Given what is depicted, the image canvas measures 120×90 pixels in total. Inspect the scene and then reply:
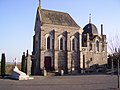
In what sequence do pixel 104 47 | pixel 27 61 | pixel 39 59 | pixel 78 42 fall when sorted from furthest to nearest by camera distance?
pixel 104 47, pixel 78 42, pixel 39 59, pixel 27 61

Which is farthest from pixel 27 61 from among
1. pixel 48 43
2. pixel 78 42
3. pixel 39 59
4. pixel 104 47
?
pixel 104 47

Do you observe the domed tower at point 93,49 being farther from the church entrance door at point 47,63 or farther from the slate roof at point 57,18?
the church entrance door at point 47,63

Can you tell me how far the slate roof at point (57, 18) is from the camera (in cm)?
4658

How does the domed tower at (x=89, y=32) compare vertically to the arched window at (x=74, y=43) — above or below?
above

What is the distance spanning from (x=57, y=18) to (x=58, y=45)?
21.0 ft

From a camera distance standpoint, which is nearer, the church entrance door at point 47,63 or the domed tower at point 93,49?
the church entrance door at point 47,63

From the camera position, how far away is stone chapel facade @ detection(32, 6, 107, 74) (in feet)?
148

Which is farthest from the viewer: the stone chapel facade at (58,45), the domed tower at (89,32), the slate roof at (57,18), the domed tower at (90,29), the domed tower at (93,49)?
the domed tower at (90,29)

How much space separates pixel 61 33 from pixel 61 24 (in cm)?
194

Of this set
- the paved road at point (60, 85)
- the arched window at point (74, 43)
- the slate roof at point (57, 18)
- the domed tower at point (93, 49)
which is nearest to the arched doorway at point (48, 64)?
the arched window at point (74, 43)

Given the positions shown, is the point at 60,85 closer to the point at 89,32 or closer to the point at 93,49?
the point at 93,49

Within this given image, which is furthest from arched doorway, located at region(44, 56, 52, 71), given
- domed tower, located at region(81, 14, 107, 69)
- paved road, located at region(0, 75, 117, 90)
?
paved road, located at region(0, 75, 117, 90)

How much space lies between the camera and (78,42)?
48.3 m

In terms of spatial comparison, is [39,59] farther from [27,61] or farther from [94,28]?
[94,28]
